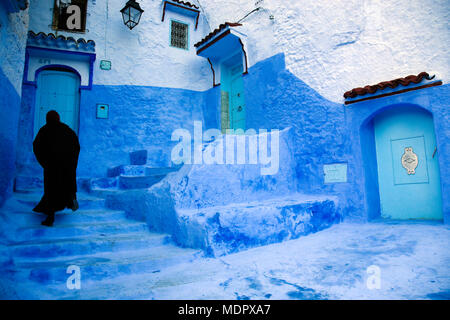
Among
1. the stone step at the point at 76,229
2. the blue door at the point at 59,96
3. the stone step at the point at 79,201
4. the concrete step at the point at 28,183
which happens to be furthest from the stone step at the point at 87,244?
the blue door at the point at 59,96

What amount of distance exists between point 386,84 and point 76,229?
5.02 meters

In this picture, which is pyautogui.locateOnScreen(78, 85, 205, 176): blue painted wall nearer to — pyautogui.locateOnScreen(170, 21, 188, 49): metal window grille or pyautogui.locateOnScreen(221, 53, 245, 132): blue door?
pyautogui.locateOnScreen(221, 53, 245, 132): blue door

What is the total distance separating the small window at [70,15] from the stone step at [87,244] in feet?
19.4

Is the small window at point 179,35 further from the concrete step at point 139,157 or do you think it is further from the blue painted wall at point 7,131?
the blue painted wall at point 7,131

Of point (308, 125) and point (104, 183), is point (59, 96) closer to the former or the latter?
point (104, 183)

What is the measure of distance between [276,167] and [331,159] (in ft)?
3.62

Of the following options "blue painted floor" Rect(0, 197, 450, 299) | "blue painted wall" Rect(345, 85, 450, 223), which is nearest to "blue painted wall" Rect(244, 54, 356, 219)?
"blue painted wall" Rect(345, 85, 450, 223)

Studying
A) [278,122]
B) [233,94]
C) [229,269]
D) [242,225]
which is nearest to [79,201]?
[242,225]

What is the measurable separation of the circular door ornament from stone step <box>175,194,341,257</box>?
1945 millimetres

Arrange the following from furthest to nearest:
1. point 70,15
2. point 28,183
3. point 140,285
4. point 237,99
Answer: point 237,99 < point 70,15 < point 28,183 < point 140,285

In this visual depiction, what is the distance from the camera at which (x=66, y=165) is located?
146 inches

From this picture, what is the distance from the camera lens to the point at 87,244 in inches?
127

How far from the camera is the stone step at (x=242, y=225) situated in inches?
131

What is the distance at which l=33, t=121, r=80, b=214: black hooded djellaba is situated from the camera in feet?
11.8
